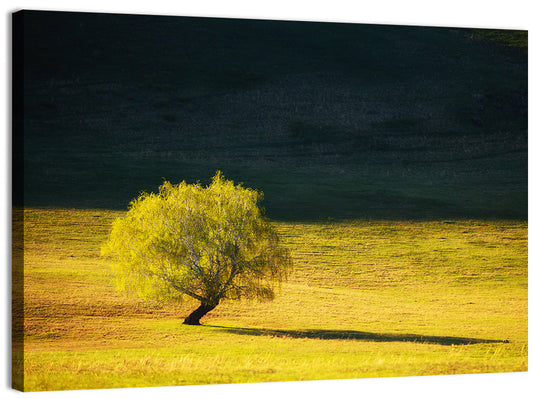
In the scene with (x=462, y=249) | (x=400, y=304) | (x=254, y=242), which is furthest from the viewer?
(x=462, y=249)

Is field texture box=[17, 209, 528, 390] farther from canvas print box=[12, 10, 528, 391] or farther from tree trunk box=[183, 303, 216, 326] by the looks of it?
tree trunk box=[183, 303, 216, 326]

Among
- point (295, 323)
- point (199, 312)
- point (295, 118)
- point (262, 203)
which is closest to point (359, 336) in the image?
point (295, 323)

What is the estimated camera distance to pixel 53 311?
12195 millimetres

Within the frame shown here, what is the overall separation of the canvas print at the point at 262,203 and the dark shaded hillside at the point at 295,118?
97 millimetres

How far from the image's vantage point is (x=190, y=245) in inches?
512

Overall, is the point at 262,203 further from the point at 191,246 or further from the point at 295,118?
the point at 191,246

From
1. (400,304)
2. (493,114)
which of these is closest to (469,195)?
(493,114)

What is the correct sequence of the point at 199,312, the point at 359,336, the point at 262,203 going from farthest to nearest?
1. the point at 262,203
2. the point at 199,312
3. the point at 359,336

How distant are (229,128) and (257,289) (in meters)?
16.0

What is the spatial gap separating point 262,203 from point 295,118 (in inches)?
170

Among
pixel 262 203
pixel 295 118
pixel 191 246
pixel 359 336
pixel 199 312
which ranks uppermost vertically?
pixel 295 118

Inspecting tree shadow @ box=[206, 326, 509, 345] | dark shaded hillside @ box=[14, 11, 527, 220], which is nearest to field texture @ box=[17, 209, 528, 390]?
tree shadow @ box=[206, 326, 509, 345]

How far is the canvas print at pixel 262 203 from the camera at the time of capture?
11.2 meters

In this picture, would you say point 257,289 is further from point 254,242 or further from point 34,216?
point 34,216
